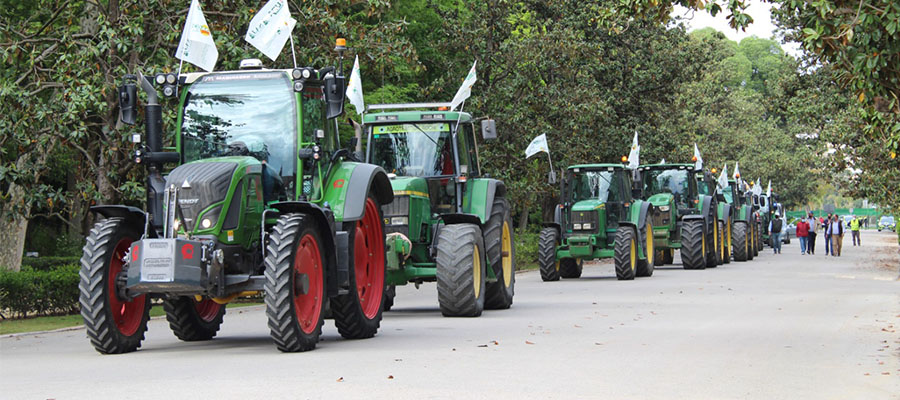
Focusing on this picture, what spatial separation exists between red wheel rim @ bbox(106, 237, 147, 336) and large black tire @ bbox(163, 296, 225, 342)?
1057 millimetres

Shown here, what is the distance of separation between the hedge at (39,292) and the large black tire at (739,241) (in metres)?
26.6

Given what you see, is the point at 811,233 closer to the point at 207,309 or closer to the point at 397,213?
the point at 397,213

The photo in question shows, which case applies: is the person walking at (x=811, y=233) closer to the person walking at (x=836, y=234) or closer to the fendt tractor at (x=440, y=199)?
A: the person walking at (x=836, y=234)

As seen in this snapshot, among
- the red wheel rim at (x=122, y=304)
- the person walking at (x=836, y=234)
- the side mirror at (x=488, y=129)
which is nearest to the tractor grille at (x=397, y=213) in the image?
the side mirror at (x=488, y=129)

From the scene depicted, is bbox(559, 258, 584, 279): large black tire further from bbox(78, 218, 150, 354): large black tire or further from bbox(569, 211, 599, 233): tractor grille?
bbox(78, 218, 150, 354): large black tire

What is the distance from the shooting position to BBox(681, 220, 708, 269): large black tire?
113 ft

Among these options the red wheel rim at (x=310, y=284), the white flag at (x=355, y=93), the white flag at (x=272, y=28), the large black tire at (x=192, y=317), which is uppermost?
the white flag at (x=272, y=28)

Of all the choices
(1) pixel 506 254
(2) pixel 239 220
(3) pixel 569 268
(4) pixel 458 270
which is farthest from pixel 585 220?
(2) pixel 239 220

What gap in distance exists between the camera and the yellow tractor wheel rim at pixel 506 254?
756 inches

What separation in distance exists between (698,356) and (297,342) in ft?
13.0

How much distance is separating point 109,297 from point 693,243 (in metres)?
24.8

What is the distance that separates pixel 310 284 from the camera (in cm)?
1244

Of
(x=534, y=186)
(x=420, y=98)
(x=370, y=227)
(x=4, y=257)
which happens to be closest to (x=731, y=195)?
(x=534, y=186)

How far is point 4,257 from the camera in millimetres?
25844
